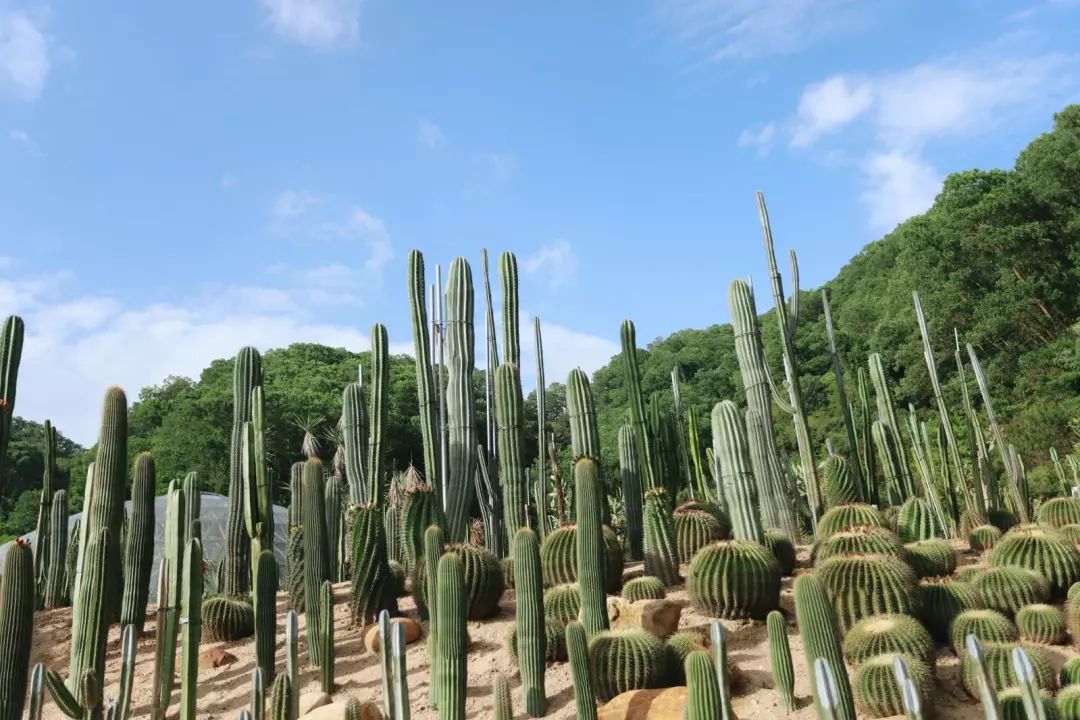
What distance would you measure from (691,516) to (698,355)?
74.8 feet

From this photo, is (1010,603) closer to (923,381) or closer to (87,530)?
(87,530)

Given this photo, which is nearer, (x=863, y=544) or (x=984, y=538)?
(x=863, y=544)

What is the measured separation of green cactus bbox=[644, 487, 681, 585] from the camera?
682 centimetres

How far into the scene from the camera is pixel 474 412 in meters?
8.05

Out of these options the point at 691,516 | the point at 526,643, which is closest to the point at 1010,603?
the point at 691,516

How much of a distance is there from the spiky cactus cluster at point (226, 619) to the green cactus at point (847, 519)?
457 cm

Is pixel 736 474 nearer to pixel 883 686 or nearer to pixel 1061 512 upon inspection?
pixel 883 686

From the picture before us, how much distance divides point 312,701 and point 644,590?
224 cm

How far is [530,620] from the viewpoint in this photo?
4984 millimetres

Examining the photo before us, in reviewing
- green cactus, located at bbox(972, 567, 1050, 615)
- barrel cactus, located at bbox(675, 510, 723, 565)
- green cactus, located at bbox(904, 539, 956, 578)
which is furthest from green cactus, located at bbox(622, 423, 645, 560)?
green cactus, located at bbox(972, 567, 1050, 615)

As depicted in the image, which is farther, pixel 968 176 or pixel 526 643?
pixel 968 176

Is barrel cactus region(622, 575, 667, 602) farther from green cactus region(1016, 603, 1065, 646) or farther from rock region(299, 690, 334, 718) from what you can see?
green cactus region(1016, 603, 1065, 646)

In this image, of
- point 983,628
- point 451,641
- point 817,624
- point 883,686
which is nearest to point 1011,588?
point 983,628

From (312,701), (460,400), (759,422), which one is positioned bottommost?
(312,701)
